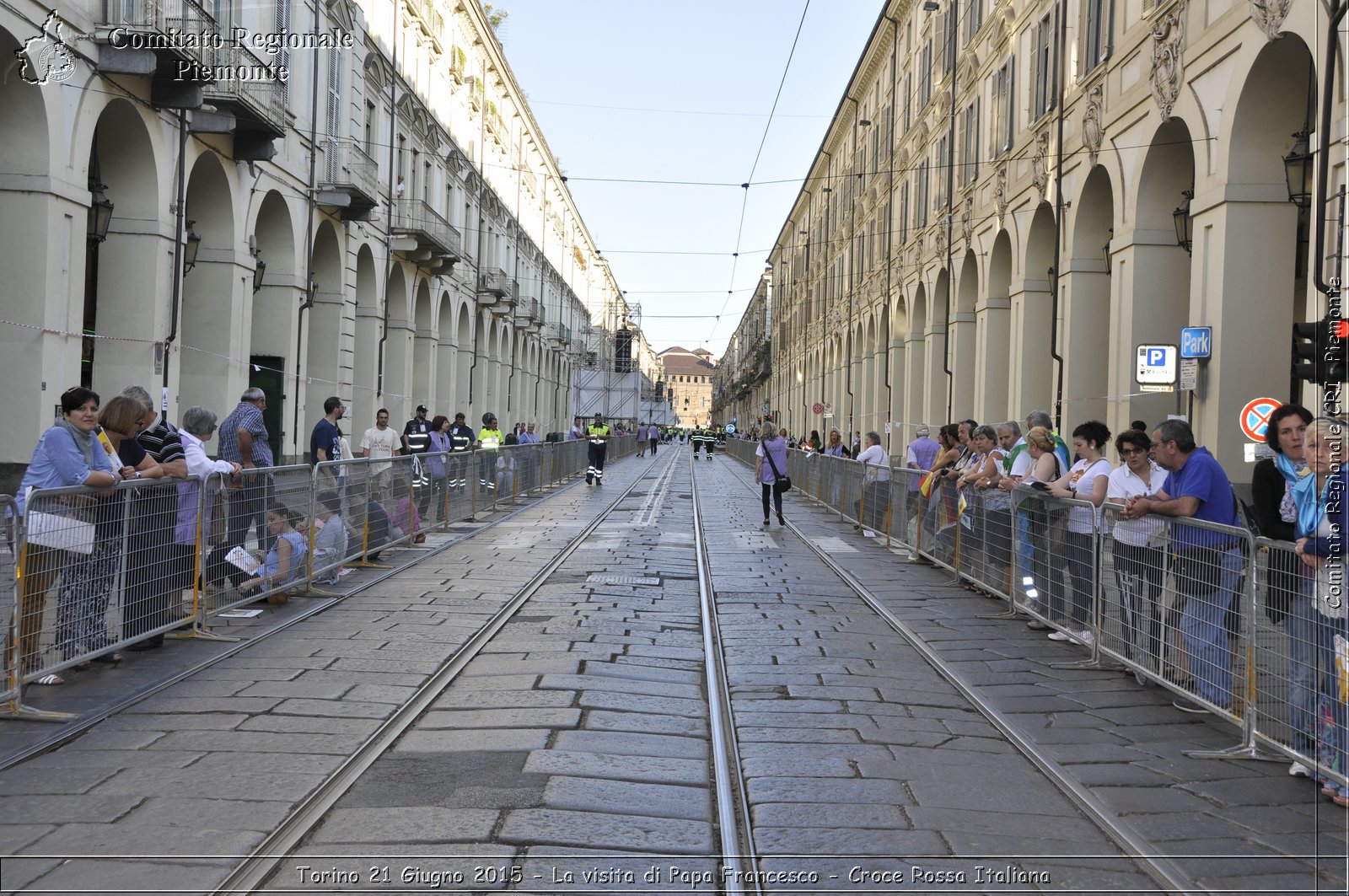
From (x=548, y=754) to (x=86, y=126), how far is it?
12.7 meters

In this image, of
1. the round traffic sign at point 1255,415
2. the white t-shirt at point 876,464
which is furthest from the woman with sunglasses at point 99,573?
the round traffic sign at point 1255,415

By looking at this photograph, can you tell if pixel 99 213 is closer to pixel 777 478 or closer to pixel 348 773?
pixel 777 478

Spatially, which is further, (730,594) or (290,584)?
(730,594)

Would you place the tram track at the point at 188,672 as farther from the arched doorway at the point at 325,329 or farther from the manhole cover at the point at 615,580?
the arched doorway at the point at 325,329

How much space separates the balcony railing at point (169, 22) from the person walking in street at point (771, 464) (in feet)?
30.5

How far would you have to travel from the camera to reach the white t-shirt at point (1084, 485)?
816 cm

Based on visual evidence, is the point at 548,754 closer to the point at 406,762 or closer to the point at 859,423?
the point at 406,762

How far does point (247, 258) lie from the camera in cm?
2036

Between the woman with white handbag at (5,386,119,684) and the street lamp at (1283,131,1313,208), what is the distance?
12948mm

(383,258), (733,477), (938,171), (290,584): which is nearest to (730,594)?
(290,584)

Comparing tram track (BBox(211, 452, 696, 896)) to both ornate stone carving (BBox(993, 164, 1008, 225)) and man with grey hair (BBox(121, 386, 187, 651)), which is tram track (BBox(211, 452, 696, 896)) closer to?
man with grey hair (BBox(121, 386, 187, 651))

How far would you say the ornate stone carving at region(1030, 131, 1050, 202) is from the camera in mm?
21992

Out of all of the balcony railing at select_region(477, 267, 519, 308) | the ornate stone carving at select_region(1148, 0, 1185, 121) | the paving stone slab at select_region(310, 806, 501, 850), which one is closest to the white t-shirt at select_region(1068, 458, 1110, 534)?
the paving stone slab at select_region(310, 806, 501, 850)

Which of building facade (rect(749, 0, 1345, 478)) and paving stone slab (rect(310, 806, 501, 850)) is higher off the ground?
building facade (rect(749, 0, 1345, 478))
